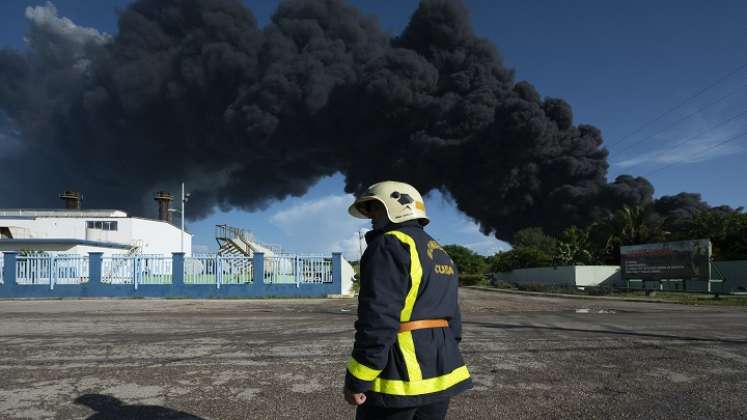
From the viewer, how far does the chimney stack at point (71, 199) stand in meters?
44.8

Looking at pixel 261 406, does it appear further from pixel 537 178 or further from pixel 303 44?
pixel 303 44

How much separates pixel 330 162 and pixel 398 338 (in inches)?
2633

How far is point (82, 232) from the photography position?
3650cm

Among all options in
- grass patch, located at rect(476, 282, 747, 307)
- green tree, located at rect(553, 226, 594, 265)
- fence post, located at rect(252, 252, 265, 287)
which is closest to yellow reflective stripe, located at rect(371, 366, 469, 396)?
grass patch, located at rect(476, 282, 747, 307)

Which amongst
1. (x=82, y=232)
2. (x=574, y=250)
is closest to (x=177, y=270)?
(x=82, y=232)

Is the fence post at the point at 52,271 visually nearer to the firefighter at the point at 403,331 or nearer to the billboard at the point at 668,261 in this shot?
the firefighter at the point at 403,331

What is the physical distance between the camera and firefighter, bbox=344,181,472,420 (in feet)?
7.36

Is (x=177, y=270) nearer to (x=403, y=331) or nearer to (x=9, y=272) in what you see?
(x=9, y=272)

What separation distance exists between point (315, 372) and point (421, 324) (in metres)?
3.50

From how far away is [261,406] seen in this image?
4.27 metres

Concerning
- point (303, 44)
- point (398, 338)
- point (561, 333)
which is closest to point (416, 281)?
point (398, 338)

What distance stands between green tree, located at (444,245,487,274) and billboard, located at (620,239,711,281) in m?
47.0

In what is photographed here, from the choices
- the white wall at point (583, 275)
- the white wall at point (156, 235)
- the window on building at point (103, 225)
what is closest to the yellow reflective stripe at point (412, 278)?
the white wall at point (583, 275)

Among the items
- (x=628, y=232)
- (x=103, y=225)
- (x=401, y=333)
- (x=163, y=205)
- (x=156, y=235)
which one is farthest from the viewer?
(x=163, y=205)
